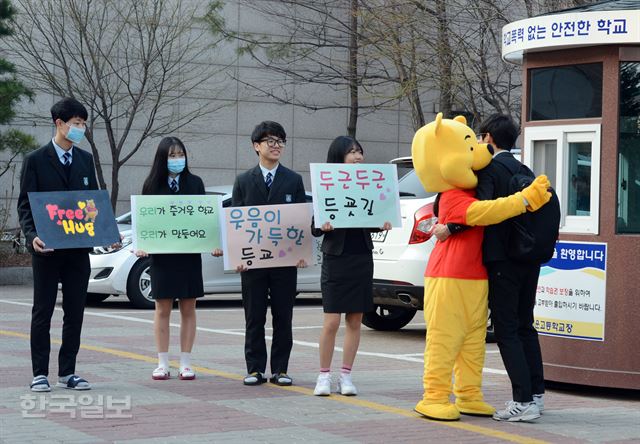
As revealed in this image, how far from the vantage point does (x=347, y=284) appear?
816 centimetres

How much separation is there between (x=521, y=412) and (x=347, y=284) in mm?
1551

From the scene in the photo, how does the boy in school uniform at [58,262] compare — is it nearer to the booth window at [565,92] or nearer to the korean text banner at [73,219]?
the korean text banner at [73,219]

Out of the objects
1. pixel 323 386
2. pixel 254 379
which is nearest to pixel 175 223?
pixel 254 379

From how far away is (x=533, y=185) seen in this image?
7.13m

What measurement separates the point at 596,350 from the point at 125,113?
17.0m

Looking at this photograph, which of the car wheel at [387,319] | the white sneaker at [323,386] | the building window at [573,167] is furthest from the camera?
the car wheel at [387,319]

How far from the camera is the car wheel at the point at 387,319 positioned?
13.1 metres

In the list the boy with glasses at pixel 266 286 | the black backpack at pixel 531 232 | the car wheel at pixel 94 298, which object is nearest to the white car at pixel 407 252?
the boy with glasses at pixel 266 286

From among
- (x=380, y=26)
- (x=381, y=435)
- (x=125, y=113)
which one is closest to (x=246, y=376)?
(x=381, y=435)

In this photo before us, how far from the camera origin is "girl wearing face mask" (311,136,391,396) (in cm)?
814

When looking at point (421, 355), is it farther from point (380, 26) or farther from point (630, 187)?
point (380, 26)

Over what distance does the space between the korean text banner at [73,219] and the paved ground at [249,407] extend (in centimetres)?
103

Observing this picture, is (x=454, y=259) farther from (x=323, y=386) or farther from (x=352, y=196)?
(x=323, y=386)

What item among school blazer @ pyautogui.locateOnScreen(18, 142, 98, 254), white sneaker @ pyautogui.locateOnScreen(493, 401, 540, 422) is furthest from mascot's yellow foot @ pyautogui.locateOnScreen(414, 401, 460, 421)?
school blazer @ pyautogui.locateOnScreen(18, 142, 98, 254)
